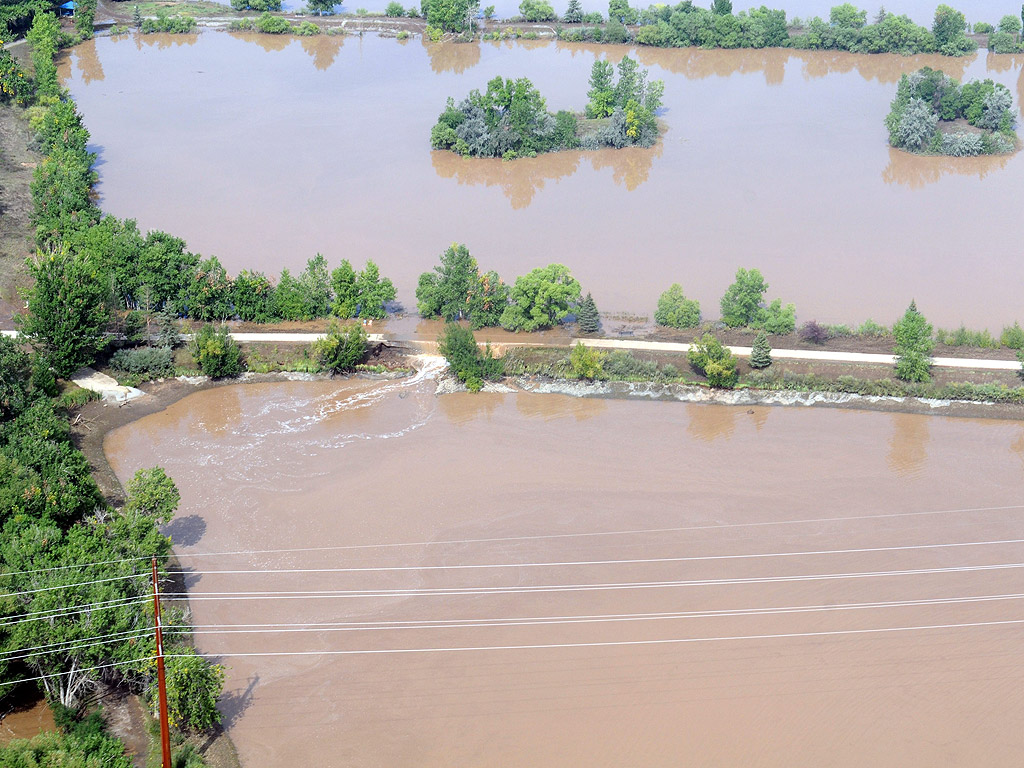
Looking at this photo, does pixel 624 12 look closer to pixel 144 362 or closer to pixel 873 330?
pixel 873 330

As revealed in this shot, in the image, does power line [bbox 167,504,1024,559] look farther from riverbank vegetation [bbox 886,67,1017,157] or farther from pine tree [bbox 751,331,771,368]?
riverbank vegetation [bbox 886,67,1017,157]

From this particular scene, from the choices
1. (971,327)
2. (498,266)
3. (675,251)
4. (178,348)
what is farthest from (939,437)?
(178,348)

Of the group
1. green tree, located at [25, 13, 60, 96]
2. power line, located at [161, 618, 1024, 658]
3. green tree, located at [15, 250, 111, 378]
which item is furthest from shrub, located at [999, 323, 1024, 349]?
green tree, located at [25, 13, 60, 96]

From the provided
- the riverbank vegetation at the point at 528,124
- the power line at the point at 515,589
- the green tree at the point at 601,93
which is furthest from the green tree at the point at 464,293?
the green tree at the point at 601,93

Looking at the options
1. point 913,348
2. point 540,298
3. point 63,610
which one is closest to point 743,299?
point 913,348

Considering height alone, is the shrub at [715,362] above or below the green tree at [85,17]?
below

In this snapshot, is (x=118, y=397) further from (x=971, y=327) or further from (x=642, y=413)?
(x=971, y=327)

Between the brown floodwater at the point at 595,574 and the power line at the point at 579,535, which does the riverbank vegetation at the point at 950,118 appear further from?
the power line at the point at 579,535
